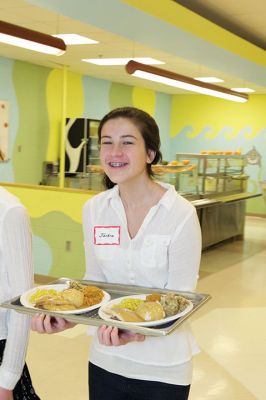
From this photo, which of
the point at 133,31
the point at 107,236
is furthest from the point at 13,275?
the point at 133,31

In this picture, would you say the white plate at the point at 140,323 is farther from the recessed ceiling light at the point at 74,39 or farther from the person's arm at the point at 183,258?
the recessed ceiling light at the point at 74,39

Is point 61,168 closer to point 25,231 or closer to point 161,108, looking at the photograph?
point 161,108

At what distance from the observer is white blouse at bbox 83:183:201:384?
162 cm

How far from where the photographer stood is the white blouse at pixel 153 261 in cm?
162

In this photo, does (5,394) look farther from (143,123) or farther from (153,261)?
(143,123)

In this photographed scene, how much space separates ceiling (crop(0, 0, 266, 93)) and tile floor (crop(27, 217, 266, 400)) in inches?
104

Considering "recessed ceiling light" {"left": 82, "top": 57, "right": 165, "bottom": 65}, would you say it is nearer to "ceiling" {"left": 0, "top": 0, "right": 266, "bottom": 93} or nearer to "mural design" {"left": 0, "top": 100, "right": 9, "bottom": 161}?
"ceiling" {"left": 0, "top": 0, "right": 266, "bottom": 93}

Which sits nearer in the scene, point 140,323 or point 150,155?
point 140,323

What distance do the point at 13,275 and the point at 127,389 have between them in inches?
19.8

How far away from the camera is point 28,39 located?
4332mm

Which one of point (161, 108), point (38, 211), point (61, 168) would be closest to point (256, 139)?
point (161, 108)

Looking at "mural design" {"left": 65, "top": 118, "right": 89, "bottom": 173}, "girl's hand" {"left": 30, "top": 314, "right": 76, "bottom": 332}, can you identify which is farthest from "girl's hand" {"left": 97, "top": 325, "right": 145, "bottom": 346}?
"mural design" {"left": 65, "top": 118, "right": 89, "bottom": 173}

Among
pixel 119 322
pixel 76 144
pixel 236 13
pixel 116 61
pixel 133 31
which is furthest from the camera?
pixel 76 144

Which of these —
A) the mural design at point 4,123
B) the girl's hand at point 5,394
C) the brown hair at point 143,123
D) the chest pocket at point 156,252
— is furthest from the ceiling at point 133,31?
the girl's hand at point 5,394
